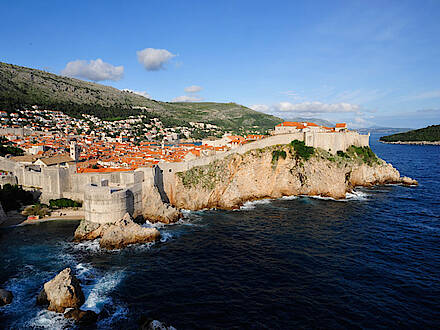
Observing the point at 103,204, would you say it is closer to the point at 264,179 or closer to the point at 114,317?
the point at 114,317

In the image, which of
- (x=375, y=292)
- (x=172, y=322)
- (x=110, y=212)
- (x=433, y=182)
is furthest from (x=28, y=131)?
(x=433, y=182)

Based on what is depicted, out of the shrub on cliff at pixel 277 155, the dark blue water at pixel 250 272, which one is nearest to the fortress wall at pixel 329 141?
the shrub on cliff at pixel 277 155

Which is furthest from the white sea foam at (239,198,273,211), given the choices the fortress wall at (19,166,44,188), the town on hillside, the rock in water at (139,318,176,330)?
the fortress wall at (19,166,44,188)

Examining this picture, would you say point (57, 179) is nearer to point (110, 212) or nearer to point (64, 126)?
point (110, 212)

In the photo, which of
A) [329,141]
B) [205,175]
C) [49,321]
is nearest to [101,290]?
[49,321]

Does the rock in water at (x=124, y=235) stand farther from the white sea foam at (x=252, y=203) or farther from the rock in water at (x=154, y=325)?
the white sea foam at (x=252, y=203)

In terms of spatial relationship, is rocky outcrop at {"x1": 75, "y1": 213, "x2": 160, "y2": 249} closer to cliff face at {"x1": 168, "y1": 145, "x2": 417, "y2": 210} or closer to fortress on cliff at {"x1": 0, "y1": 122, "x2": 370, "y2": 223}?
fortress on cliff at {"x1": 0, "y1": 122, "x2": 370, "y2": 223}

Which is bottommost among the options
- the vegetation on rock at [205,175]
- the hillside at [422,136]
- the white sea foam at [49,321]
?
the white sea foam at [49,321]
